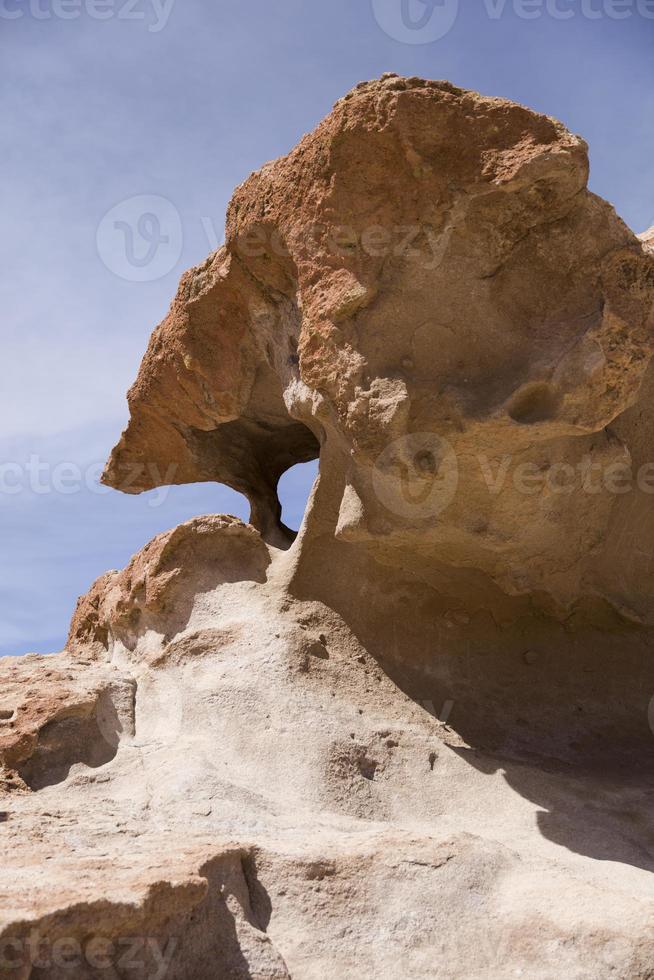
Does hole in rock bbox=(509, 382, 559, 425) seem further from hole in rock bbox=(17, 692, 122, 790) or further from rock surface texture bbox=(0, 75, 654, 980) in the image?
hole in rock bbox=(17, 692, 122, 790)

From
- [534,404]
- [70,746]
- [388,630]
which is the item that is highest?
[534,404]

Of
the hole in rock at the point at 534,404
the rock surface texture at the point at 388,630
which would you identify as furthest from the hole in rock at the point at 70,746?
the hole in rock at the point at 534,404

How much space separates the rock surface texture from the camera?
2.60m

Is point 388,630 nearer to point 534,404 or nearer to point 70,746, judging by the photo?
point 534,404

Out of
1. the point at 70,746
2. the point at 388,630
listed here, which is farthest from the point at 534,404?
the point at 70,746

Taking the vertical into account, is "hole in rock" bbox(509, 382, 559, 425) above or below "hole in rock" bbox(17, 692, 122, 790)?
above

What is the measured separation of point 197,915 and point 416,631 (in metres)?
2.16

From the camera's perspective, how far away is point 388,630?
437 cm

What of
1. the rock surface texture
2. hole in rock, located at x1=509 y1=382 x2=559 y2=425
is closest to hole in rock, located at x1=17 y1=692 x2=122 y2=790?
the rock surface texture

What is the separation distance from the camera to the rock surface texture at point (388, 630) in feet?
8.53

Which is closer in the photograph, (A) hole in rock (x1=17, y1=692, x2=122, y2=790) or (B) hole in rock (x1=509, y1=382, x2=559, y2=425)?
(B) hole in rock (x1=509, y1=382, x2=559, y2=425)

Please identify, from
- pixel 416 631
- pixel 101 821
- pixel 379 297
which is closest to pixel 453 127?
pixel 379 297

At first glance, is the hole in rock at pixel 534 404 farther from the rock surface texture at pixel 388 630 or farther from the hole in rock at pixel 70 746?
the hole in rock at pixel 70 746

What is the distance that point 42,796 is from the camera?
339cm
